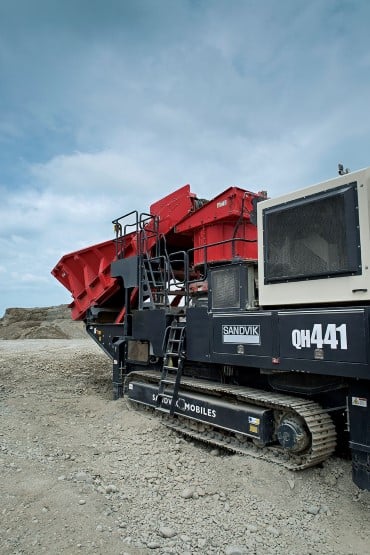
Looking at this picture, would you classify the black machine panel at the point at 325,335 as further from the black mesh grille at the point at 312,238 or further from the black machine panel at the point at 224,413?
the black machine panel at the point at 224,413

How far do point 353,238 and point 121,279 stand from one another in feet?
17.5

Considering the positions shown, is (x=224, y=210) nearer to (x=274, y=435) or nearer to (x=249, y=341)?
(x=249, y=341)

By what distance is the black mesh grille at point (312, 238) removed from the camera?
15.0 ft

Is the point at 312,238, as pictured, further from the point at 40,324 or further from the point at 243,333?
the point at 40,324

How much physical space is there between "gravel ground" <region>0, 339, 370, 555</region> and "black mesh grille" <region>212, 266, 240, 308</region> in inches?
72.4

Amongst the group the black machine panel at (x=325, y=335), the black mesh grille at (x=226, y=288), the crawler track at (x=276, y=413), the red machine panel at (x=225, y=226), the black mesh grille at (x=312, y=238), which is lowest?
the crawler track at (x=276, y=413)

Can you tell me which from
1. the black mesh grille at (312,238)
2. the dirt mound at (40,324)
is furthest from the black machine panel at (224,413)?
the dirt mound at (40,324)

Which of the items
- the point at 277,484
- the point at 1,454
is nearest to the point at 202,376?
the point at 277,484

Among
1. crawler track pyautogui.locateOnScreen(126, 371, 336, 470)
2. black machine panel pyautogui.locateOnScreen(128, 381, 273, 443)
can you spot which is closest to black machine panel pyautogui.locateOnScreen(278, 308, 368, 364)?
crawler track pyautogui.locateOnScreen(126, 371, 336, 470)

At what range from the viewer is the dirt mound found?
25984 mm

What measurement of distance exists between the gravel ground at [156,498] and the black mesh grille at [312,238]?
83.0 inches

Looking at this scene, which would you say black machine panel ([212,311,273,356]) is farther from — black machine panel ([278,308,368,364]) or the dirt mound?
the dirt mound

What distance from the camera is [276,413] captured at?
5129 mm

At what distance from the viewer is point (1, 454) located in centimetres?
540
